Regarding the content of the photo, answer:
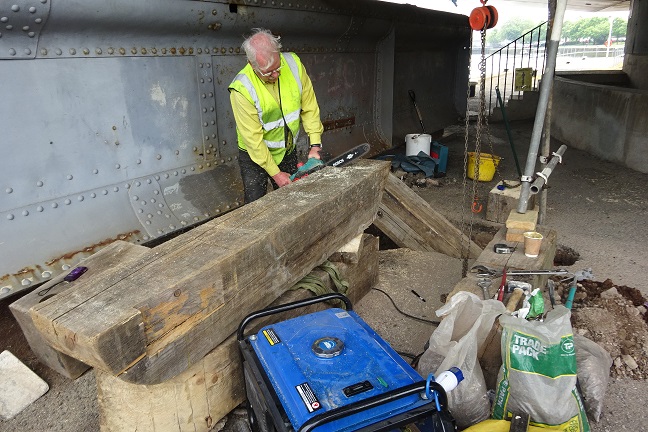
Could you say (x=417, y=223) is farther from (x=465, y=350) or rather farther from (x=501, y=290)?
(x=465, y=350)

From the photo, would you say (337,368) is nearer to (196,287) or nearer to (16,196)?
(196,287)

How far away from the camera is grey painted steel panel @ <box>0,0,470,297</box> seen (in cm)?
300

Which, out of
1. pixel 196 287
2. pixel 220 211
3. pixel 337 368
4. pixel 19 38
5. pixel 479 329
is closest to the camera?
pixel 337 368

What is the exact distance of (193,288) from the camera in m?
1.97

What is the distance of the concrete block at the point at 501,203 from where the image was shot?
195 inches

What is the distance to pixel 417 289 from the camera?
375 centimetres

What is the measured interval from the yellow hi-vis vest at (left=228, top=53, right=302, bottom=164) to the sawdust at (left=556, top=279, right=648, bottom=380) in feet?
8.12

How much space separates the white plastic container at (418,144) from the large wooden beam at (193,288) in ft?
15.9

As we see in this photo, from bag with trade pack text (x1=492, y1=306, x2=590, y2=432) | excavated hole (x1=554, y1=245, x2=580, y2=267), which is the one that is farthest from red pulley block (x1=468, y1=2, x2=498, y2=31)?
excavated hole (x1=554, y1=245, x2=580, y2=267)

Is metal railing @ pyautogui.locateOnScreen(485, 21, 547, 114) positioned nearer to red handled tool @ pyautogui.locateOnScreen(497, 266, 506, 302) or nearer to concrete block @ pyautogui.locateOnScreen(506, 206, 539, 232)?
concrete block @ pyautogui.locateOnScreen(506, 206, 539, 232)

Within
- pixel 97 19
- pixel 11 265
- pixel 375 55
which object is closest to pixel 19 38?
pixel 97 19

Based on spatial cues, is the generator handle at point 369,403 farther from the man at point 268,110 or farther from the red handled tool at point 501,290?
the man at point 268,110

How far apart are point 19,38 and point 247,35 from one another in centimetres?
204

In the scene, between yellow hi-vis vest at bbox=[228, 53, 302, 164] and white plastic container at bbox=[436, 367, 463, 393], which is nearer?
white plastic container at bbox=[436, 367, 463, 393]
